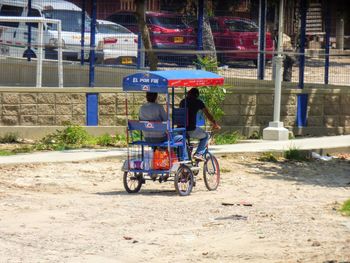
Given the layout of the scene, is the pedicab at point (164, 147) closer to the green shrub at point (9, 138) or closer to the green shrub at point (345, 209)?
the green shrub at point (345, 209)

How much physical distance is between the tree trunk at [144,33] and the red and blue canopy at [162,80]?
518 cm

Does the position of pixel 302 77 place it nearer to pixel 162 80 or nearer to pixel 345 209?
pixel 162 80

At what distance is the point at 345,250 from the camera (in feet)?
35.0

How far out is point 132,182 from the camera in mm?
16141

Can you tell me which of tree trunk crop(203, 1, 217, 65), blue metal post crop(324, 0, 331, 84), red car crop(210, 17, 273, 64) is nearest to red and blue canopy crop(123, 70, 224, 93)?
tree trunk crop(203, 1, 217, 65)

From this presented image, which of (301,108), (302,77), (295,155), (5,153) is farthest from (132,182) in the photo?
(302,77)

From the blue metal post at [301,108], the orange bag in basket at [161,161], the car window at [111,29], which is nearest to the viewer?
the orange bag in basket at [161,161]

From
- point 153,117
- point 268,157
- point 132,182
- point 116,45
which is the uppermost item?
point 116,45

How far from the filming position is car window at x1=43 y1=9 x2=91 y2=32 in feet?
75.4

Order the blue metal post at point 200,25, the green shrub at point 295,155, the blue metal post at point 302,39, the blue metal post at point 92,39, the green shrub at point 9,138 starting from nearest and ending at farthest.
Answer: the green shrub at point 295,155 < the green shrub at point 9,138 < the blue metal post at point 92,39 < the blue metal post at point 200,25 < the blue metal post at point 302,39

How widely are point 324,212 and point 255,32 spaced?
Answer: 10275 mm

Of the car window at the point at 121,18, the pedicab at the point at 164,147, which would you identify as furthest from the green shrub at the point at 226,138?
the pedicab at the point at 164,147

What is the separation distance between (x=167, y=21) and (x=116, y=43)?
4.16 feet

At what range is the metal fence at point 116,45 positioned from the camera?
880 inches
